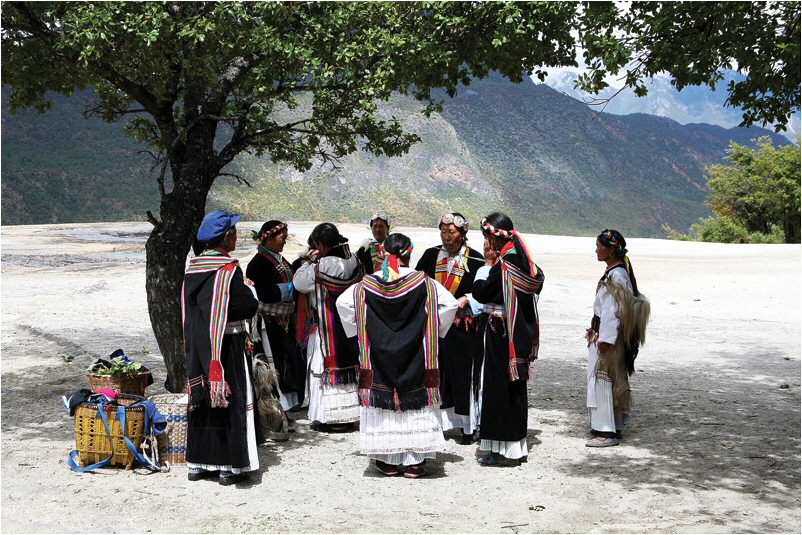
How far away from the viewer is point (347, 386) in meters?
7.52

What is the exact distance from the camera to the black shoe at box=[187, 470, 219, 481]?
6.02 meters

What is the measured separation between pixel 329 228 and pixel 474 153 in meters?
70.5

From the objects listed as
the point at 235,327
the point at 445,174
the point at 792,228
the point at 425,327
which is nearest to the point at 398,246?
the point at 425,327

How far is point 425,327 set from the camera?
6195 millimetres

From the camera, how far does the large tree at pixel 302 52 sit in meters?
6.65

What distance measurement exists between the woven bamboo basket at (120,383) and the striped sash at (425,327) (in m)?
2.10

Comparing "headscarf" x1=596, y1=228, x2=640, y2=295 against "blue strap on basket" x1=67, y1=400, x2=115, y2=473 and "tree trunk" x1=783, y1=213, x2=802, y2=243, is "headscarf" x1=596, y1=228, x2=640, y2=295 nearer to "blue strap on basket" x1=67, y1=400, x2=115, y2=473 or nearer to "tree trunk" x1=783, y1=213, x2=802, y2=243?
"blue strap on basket" x1=67, y1=400, x2=115, y2=473

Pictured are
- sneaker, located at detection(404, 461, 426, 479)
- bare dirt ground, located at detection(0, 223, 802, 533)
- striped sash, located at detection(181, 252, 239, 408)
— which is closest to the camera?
bare dirt ground, located at detection(0, 223, 802, 533)

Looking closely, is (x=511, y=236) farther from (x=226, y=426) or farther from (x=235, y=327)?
(x=226, y=426)

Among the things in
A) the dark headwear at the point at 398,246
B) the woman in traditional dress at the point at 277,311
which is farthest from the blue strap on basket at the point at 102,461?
the dark headwear at the point at 398,246

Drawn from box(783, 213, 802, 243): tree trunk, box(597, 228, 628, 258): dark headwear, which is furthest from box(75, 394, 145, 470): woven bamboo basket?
box(783, 213, 802, 243): tree trunk

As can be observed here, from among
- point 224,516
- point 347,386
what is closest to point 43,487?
point 224,516

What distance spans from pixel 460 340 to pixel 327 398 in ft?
4.30

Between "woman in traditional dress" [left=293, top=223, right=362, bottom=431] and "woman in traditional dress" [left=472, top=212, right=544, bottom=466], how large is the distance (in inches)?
56.1
